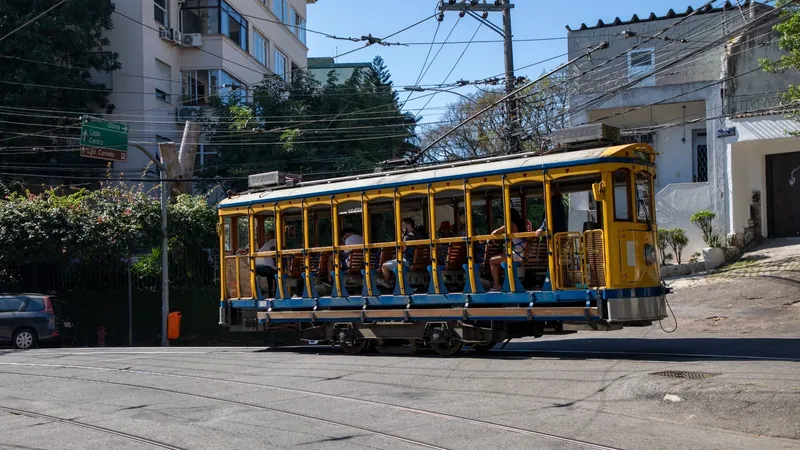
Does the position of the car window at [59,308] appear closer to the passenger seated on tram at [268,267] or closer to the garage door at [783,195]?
the passenger seated on tram at [268,267]

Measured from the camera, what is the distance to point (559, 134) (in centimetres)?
1354

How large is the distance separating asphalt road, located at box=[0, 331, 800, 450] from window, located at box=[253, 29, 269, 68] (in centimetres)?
2835

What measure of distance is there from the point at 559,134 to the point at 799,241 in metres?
14.6

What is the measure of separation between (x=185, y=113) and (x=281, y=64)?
10.5m

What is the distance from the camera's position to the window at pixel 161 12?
3628 centimetres

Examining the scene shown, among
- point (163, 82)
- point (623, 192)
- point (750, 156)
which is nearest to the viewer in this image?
point (623, 192)

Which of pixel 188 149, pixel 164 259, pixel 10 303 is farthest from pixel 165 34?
pixel 10 303

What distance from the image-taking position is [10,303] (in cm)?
2369

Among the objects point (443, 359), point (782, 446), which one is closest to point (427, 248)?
point (443, 359)

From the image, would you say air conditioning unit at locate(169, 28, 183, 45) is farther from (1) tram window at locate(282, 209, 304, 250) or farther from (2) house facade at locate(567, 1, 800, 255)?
(1) tram window at locate(282, 209, 304, 250)

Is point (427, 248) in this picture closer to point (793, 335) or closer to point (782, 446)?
point (793, 335)

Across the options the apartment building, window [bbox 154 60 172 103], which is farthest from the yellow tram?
window [bbox 154 60 172 103]

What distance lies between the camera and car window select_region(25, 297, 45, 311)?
23744 mm

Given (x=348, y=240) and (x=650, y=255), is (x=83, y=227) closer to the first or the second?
(x=348, y=240)
